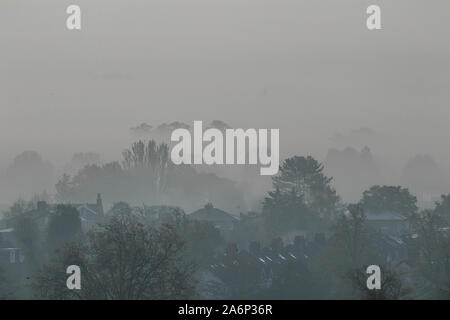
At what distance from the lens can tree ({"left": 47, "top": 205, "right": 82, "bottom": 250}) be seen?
12149cm

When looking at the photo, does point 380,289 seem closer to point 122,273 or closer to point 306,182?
point 122,273

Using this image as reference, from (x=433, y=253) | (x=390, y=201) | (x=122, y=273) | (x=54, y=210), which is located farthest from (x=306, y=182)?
(x=122, y=273)

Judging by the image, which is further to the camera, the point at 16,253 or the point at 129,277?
the point at 16,253

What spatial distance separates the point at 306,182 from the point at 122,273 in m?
111

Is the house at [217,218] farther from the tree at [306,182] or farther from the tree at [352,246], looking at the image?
the tree at [352,246]

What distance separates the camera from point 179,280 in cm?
8350

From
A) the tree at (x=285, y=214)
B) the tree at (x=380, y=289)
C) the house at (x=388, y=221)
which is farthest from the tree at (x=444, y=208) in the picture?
the tree at (x=380, y=289)

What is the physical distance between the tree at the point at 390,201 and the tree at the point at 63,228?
51.4m

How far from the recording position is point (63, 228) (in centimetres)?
12500

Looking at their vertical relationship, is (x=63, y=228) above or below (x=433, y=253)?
above

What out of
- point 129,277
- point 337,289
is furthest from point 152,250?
point 337,289
